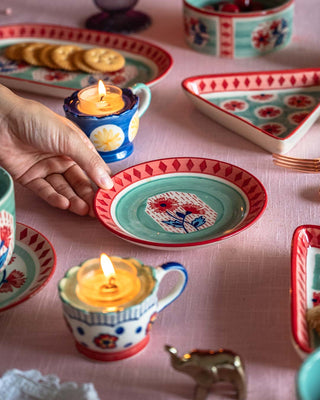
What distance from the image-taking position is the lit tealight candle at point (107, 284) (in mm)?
616

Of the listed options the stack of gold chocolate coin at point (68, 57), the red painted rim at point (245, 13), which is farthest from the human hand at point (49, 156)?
the red painted rim at point (245, 13)

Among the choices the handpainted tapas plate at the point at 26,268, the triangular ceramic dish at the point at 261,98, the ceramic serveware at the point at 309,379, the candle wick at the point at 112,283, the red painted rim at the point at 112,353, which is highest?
the ceramic serveware at the point at 309,379

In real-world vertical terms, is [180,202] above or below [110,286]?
below

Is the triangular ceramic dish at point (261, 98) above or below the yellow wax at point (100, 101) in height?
below

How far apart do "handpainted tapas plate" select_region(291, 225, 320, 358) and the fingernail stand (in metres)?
0.28

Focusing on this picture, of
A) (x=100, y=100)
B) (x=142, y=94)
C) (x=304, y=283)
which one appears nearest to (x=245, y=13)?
(x=142, y=94)

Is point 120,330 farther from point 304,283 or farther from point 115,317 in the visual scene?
point 304,283

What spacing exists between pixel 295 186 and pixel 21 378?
508 millimetres

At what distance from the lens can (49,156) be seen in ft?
3.20

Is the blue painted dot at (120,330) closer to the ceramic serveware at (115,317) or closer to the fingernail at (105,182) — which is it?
the ceramic serveware at (115,317)

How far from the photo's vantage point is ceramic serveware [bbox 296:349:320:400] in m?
0.50

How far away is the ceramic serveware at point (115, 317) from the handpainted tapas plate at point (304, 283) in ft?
0.43

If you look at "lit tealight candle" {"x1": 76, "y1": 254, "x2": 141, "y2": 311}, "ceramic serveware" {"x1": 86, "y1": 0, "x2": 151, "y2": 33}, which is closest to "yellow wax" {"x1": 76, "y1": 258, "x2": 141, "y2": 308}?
"lit tealight candle" {"x1": 76, "y1": 254, "x2": 141, "y2": 311}

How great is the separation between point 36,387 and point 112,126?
19.1 inches
